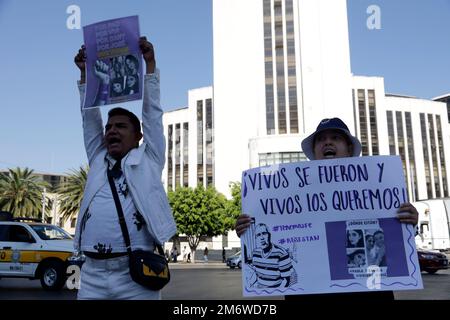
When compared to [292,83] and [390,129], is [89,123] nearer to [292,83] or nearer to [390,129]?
[292,83]

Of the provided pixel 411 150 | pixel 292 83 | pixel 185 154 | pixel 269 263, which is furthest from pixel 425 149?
pixel 269 263

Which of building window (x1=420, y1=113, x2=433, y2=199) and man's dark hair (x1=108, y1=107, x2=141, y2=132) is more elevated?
building window (x1=420, y1=113, x2=433, y2=199)

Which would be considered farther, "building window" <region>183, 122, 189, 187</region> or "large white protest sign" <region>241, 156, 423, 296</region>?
"building window" <region>183, 122, 189, 187</region>

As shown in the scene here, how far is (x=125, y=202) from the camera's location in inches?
88.4

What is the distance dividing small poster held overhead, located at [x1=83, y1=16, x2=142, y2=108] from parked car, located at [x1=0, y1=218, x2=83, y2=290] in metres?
8.34

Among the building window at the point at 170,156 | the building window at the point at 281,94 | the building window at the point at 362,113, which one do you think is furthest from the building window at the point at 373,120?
the building window at the point at 170,156

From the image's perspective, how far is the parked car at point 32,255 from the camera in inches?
390

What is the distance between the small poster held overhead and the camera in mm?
2439

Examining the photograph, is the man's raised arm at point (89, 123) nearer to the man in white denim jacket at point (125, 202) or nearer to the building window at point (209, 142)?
the man in white denim jacket at point (125, 202)

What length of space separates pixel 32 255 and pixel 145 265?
29.8ft

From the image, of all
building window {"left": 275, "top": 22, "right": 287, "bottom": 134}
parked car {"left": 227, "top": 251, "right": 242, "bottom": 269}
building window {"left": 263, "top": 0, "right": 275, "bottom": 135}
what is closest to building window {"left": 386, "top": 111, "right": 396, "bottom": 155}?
building window {"left": 275, "top": 22, "right": 287, "bottom": 134}

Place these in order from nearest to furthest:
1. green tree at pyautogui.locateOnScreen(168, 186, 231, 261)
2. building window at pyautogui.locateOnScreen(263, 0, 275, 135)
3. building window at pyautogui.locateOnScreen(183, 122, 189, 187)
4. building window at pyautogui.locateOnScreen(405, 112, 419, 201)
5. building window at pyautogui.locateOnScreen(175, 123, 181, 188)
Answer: green tree at pyautogui.locateOnScreen(168, 186, 231, 261) < building window at pyautogui.locateOnScreen(263, 0, 275, 135) < building window at pyautogui.locateOnScreen(405, 112, 419, 201) < building window at pyautogui.locateOnScreen(183, 122, 189, 187) < building window at pyautogui.locateOnScreen(175, 123, 181, 188)

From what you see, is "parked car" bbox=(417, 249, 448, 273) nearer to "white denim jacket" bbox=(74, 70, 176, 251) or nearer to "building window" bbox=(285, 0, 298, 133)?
"white denim jacket" bbox=(74, 70, 176, 251)
